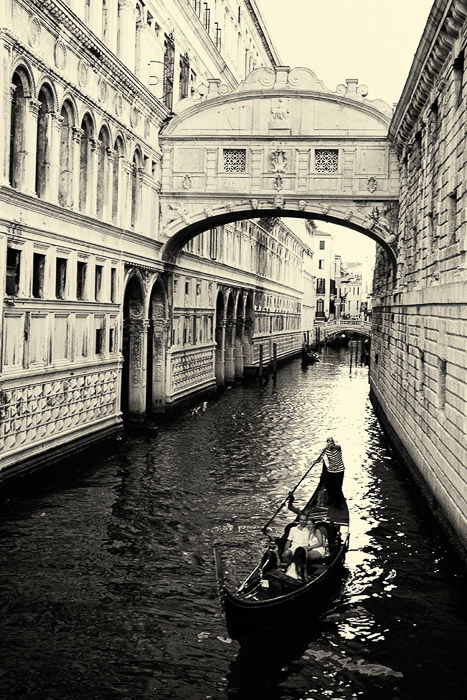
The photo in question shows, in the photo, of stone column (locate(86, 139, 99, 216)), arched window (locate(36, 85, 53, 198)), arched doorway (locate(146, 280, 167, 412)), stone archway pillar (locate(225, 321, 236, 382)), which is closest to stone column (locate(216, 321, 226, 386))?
stone archway pillar (locate(225, 321, 236, 382))

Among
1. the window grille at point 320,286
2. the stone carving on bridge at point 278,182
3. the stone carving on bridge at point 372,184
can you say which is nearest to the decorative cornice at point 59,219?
the stone carving on bridge at point 278,182

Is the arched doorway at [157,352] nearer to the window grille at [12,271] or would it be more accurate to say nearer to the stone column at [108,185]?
the stone column at [108,185]

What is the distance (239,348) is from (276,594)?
2840 cm

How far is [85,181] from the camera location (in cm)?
1647

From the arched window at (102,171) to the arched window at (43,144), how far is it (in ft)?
10.2

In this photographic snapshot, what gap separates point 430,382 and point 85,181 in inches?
305

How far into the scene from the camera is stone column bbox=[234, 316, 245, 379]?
119 feet

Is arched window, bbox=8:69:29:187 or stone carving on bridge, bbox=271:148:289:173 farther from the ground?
stone carving on bridge, bbox=271:148:289:173

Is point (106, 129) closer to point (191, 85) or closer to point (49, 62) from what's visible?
point (49, 62)

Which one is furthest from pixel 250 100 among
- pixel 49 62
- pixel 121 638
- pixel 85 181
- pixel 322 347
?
pixel 322 347

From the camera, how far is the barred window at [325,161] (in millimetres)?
20938

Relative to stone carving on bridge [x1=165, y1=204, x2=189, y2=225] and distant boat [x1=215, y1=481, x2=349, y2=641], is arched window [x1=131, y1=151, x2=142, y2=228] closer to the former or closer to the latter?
Answer: stone carving on bridge [x1=165, y1=204, x2=189, y2=225]

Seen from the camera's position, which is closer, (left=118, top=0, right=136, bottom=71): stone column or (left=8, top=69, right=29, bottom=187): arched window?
(left=8, top=69, right=29, bottom=187): arched window

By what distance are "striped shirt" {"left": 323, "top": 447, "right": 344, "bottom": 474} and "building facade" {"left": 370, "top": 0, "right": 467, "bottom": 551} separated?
4.80 ft
